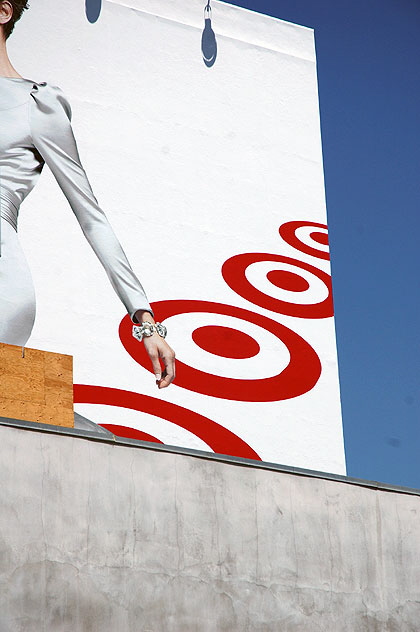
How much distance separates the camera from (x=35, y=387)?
36.4ft

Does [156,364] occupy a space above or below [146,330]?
below

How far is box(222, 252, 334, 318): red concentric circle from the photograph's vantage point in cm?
1661

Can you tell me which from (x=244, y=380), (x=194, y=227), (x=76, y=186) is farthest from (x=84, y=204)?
(x=244, y=380)

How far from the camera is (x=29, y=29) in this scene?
54.1ft

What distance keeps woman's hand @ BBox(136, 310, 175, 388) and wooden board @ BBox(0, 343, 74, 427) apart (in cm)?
359

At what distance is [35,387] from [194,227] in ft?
19.9

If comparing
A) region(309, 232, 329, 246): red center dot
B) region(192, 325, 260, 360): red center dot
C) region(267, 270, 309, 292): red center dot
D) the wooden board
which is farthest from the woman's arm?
the wooden board

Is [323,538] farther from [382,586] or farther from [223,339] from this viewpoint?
[223,339]

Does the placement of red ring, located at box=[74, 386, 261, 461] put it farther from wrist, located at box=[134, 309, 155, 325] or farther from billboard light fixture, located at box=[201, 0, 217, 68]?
billboard light fixture, located at box=[201, 0, 217, 68]

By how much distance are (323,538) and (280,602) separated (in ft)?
2.90

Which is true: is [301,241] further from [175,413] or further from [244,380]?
[175,413]

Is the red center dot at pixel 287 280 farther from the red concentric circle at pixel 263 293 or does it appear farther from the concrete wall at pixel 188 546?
the concrete wall at pixel 188 546

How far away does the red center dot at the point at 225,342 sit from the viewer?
15.7 m

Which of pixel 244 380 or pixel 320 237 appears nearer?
pixel 244 380
